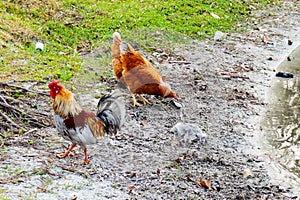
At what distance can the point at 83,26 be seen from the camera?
9336 millimetres

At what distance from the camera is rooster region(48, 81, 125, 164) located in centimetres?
487

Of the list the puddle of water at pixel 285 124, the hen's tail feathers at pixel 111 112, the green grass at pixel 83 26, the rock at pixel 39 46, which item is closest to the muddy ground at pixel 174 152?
the puddle of water at pixel 285 124

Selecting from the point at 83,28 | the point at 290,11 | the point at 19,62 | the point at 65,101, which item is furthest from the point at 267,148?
the point at 290,11

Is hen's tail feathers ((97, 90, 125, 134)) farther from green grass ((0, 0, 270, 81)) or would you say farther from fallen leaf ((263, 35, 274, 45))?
fallen leaf ((263, 35, 274, 45))

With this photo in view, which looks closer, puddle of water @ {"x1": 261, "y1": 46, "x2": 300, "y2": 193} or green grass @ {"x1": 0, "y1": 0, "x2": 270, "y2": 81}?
puddle of water @ {"x1": 261, "y1": 46, "x2": 300, "y2": 193}

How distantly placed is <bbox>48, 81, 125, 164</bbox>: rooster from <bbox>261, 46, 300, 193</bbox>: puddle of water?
225cm

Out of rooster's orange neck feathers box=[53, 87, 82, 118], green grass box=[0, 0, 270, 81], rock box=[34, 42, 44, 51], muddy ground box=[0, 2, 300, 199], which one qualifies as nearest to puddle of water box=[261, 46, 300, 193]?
muddy ground box=[0, 2, 300, 199]

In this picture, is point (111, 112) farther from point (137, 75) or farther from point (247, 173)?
point (247, 173)

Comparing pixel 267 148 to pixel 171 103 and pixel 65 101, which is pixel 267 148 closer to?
pixel 171 103

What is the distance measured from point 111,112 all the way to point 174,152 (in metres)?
1.25

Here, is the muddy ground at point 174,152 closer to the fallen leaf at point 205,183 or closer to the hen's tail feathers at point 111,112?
the fallen leaf at point 205,183

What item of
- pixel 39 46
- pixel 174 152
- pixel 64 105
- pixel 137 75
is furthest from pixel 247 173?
pixel 39 46

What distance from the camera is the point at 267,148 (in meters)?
6.44

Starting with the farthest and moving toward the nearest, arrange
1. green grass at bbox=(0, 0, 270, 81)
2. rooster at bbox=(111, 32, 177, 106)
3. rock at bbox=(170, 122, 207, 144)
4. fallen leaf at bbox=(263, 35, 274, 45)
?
fallen leaf at bbox=(263, 35, 274, 45) → green grass at bbox=(0, 0, 270, 81) → rooster at bbox=(111, 32, 177, 106) → rock at bbox=(170, 122, 207, 144)
